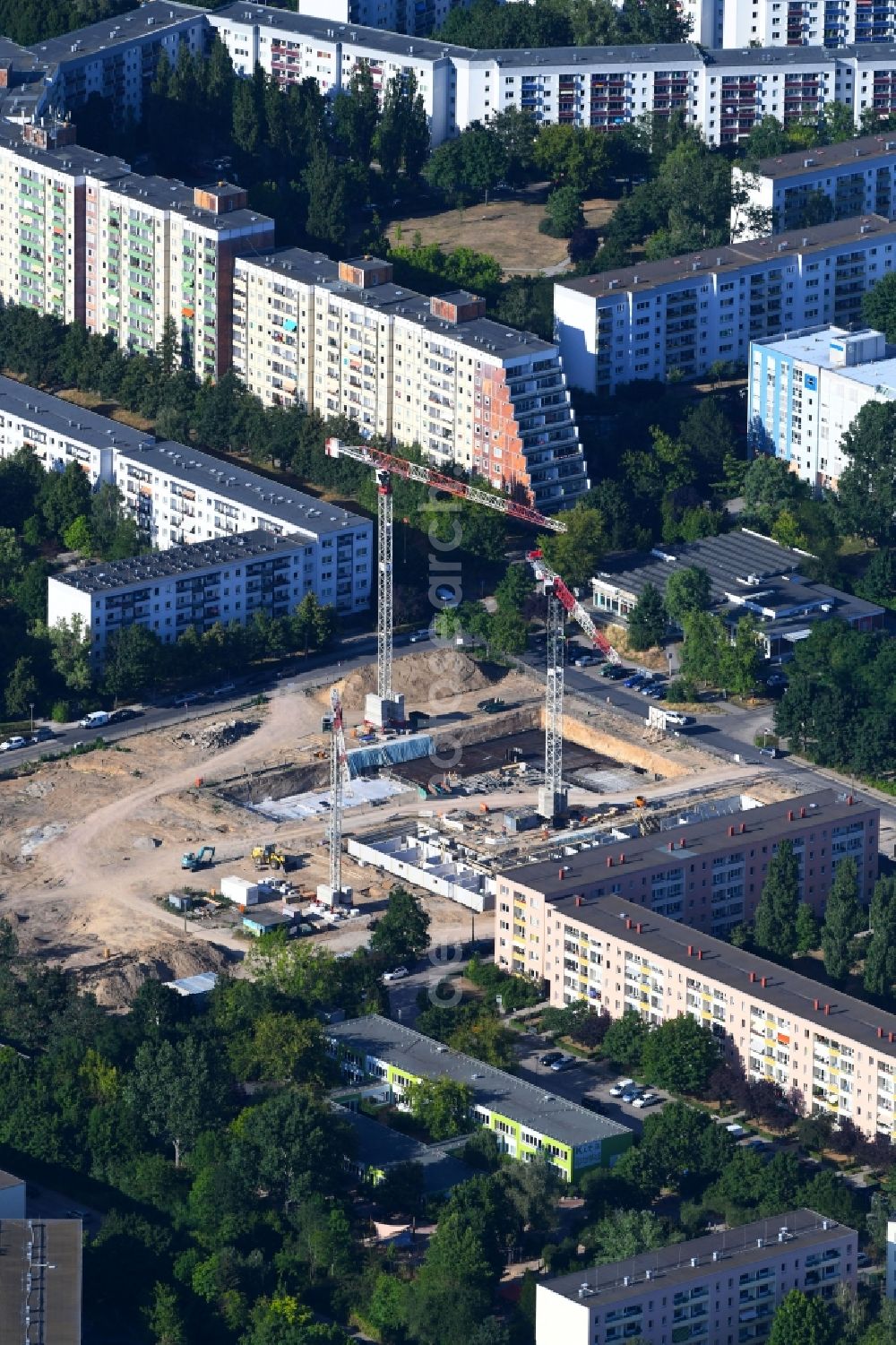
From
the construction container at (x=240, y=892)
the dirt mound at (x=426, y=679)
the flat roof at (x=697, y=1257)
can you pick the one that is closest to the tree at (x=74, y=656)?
the dirt mound at (x=426, y=679)

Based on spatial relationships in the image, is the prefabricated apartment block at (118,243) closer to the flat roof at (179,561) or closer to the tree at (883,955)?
the flat roof at (179,561)

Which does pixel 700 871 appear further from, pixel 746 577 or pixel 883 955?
pixel 746 577

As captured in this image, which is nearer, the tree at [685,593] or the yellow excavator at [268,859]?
the yellow excavator at [268,859]

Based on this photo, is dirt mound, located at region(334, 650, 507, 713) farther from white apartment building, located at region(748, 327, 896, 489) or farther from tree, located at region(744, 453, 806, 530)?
white apartment building, located at region(748, 327, 896, 489)

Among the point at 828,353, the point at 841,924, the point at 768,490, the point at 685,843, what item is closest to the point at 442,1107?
the point at 841,924

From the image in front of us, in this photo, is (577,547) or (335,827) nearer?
(335,827)

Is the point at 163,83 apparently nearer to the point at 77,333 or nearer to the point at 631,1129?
the point at 77,333

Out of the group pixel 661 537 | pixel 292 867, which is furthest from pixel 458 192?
pixel 292 867
